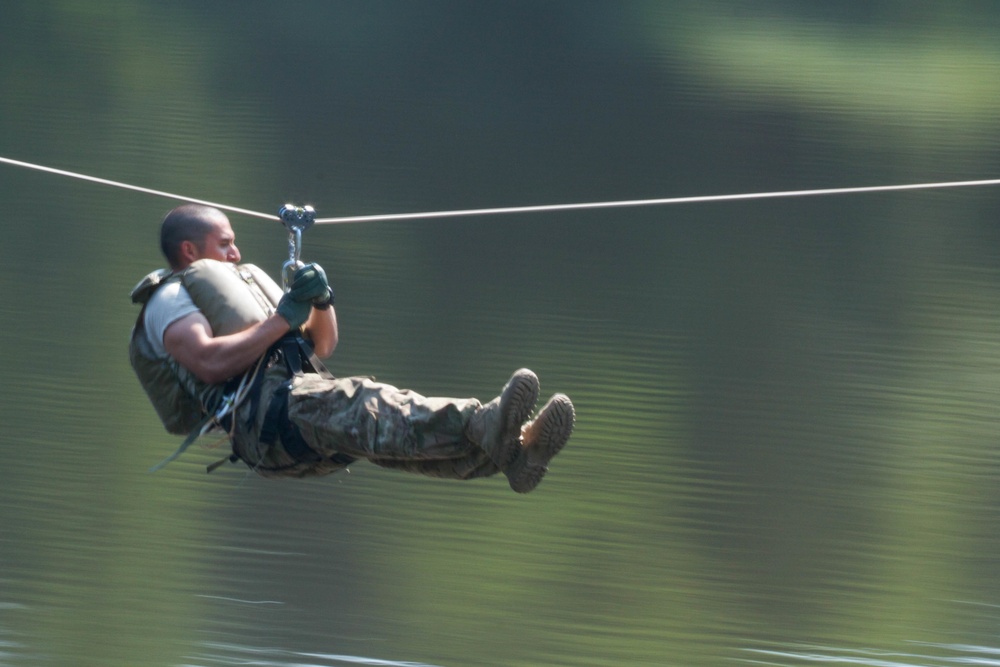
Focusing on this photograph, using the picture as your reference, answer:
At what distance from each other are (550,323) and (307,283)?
10.2 ft

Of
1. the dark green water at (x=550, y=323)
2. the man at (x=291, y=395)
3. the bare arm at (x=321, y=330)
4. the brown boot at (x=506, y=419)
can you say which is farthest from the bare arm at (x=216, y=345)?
the dark green water at (x=550, y=323)

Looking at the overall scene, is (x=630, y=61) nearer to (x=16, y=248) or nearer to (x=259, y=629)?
(x=16, y=248)

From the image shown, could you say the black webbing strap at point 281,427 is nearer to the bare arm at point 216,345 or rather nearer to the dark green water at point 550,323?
the bare arm at point 216,345

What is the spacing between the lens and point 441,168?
241 inches

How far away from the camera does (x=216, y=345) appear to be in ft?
7.38

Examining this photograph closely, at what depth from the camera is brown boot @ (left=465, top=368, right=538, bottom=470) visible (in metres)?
2.06

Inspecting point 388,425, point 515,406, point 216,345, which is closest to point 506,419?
point 515,406

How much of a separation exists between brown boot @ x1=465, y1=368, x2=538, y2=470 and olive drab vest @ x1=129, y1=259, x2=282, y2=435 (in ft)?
1.55

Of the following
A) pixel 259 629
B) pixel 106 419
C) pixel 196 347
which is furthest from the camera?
pixel 106 419

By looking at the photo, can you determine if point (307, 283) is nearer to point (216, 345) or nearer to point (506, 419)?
point (216, 345)

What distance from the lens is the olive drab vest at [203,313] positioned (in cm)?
230

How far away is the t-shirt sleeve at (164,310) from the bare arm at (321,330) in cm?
22

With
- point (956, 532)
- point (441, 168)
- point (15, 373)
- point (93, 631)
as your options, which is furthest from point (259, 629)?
point (441, 168)

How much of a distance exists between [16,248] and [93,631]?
85.3 inches
